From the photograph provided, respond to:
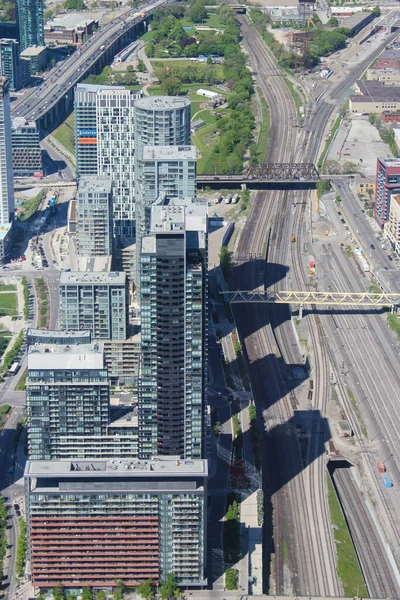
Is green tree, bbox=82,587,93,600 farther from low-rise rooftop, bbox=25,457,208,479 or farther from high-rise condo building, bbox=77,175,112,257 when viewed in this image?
high-rise condo building, bbox=77,175,112,257

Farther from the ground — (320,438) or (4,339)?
(4,339)

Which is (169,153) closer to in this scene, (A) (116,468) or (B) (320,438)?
(B) (320,438)

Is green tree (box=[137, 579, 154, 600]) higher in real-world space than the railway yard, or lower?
lower

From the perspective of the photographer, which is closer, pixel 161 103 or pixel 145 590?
pixel 145 590

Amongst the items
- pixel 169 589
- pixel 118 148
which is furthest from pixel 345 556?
pixel 118 148

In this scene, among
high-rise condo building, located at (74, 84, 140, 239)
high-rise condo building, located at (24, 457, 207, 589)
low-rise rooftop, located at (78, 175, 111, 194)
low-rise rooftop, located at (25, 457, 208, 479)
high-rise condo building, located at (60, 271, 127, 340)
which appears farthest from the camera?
high-rise condo building, located at (74, 84, 140, 239)

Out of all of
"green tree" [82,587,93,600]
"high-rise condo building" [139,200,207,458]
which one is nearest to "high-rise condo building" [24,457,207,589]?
"green tree" [82,587,93,600]

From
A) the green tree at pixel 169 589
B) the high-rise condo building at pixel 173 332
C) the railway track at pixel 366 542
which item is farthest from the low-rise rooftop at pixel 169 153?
the green tree at pixel 169 589
